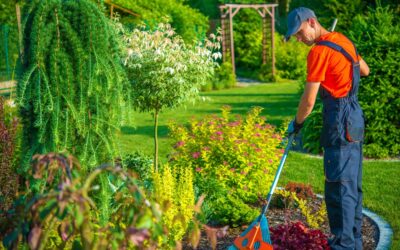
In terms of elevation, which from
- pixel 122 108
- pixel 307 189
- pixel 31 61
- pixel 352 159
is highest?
pixel 31 61

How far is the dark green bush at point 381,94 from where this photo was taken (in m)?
9.20

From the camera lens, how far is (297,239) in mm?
5102

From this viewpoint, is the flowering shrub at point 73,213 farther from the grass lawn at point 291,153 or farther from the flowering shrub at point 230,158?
the flowering shrub at point 230,158

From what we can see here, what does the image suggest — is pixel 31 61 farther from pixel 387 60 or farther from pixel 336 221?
pixel 387 60

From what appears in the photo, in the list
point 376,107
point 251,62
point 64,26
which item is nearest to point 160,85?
point 64,26

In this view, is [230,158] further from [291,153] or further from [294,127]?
[291,153]

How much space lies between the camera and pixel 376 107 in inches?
360

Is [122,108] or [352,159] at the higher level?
[122,108]

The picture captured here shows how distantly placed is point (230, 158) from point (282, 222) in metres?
0.88

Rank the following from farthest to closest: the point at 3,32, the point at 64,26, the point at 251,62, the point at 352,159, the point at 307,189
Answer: the point at 251,62, the point at 3,32, the point at 307,189, the point at 352,159, the point at 64,26

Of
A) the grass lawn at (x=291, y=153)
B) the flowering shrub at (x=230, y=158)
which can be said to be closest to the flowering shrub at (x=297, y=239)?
the grass lawn at (x=291, y=153)

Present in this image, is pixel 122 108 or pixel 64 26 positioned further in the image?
pixel 122 108

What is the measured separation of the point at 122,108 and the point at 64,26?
800 millimetres

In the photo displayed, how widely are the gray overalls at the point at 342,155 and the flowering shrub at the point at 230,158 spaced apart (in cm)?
138
